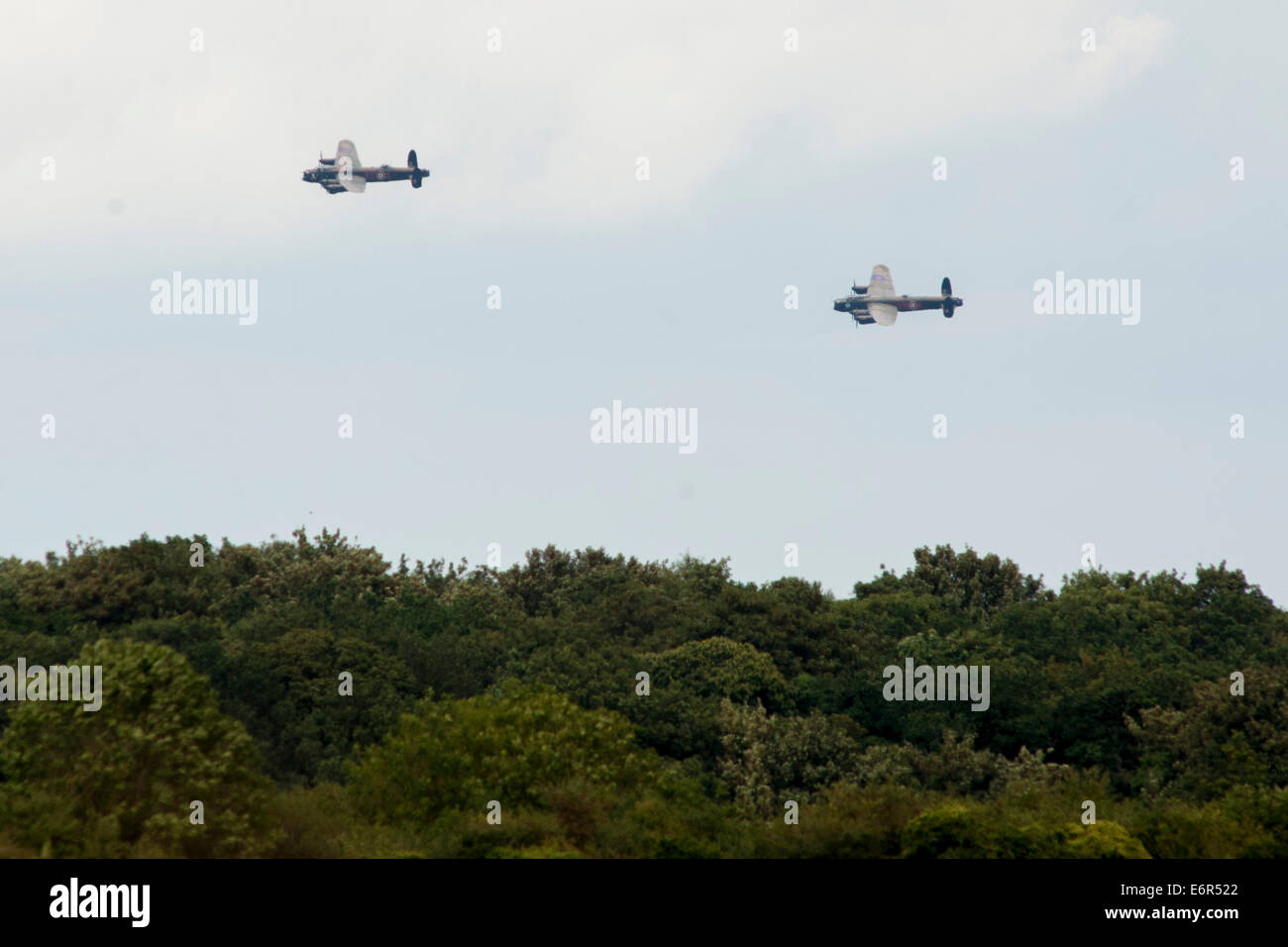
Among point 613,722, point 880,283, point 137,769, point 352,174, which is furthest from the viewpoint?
point 880,283

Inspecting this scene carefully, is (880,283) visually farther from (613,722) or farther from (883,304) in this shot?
(613,722)

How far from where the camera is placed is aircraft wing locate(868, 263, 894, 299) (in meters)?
99.1

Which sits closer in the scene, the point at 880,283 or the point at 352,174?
the point at 352,174

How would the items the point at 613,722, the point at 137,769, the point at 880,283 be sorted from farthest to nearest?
the point at 880,283, the point at 613,722, the point at 137,769

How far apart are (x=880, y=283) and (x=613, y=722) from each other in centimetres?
6284

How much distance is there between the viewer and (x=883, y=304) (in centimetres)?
9531

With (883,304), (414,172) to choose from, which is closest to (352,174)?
(414,172)

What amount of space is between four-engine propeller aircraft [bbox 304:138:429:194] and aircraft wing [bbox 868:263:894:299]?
30334 mm

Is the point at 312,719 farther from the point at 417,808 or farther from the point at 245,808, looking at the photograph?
the point at 245,808

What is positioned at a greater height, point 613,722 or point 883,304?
point 883,304

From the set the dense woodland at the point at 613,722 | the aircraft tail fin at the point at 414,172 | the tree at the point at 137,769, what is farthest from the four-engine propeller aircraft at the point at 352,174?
the tree at the point at 137,769

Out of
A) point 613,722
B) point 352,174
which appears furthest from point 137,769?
point 352,174

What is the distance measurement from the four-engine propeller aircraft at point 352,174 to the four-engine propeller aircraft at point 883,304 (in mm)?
28010
